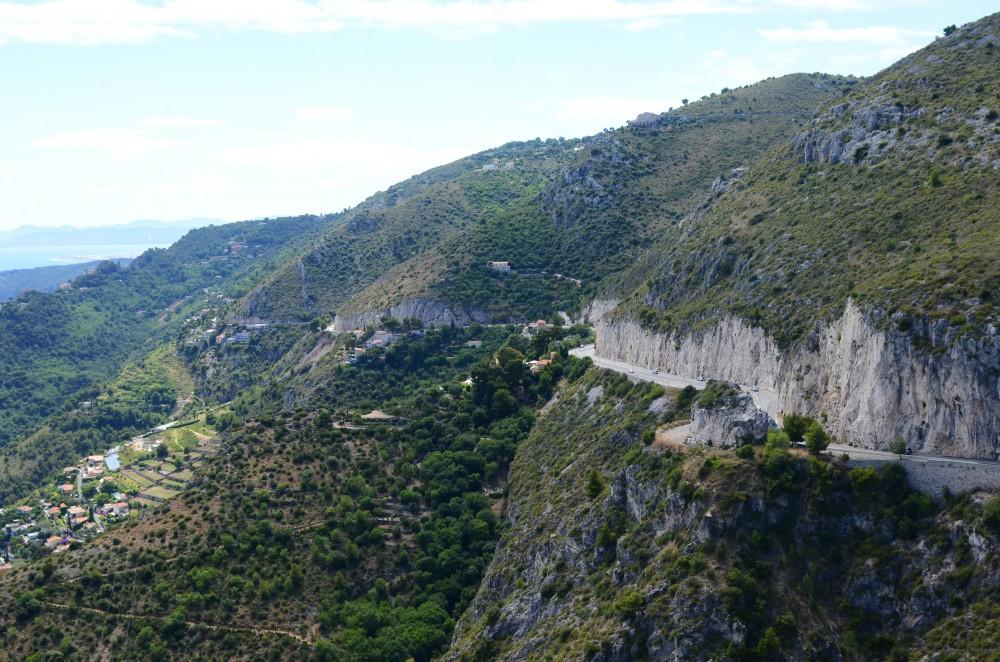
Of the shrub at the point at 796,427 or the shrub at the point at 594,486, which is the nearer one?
the shrub at the point at 796,427

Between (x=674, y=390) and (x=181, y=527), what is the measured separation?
42.4 metres

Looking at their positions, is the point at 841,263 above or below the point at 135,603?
above

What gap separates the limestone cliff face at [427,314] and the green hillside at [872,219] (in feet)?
144

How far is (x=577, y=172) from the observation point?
173 meters

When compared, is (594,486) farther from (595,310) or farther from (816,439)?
(595,310)

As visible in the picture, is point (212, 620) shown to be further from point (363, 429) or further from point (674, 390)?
point (674, 390)

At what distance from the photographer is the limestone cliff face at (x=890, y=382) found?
53688 mm

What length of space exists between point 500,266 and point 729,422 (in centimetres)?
9895

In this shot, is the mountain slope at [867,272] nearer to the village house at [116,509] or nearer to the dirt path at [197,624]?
the dirt path at [197,624]

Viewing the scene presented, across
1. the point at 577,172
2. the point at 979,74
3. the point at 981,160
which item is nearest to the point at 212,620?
the point at 981,160

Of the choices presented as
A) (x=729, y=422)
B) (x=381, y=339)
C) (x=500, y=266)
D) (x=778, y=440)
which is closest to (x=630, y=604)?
(x=778, y=440)

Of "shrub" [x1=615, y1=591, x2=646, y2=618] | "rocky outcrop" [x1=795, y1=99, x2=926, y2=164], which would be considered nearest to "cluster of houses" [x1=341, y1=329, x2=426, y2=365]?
"rocky outcrop" [x1=795, y1=99, x2=926, y2=164]

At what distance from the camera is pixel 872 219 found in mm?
76312

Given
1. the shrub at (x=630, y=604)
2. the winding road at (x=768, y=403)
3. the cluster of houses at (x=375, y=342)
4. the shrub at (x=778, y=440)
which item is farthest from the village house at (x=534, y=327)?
the shrub at (x=630, y=604)
